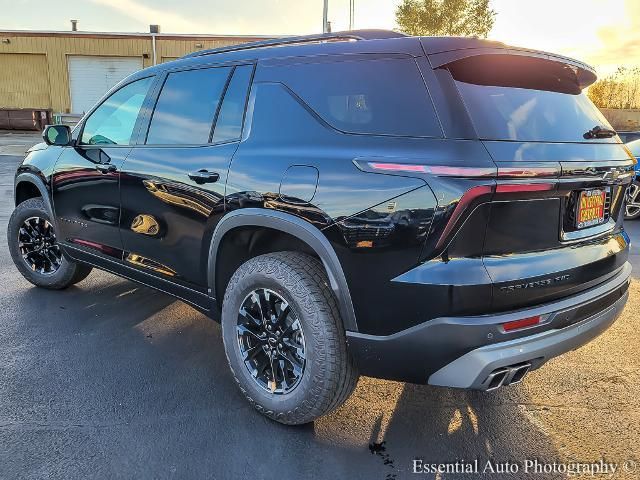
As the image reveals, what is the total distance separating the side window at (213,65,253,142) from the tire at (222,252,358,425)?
755 millimetres

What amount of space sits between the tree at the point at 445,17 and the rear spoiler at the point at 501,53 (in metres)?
24.4

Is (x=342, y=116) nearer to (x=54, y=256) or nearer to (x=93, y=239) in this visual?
(x=93, y=239)

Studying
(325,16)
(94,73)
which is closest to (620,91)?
(325,16)

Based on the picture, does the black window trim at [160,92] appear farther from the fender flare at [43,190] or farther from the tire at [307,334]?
the fender flare at [43,190]

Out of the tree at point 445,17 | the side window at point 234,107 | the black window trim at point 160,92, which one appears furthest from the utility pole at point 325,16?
the side window at point 234,107

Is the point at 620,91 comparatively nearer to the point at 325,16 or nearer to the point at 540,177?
the point at 325,16

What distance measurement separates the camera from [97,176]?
11.9ft

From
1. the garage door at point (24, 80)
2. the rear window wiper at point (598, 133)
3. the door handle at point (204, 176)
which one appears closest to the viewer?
the rear window wiper at point (598, 133)

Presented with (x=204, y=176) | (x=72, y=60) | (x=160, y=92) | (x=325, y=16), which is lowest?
(x=204, y=176)

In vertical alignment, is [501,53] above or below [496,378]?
above

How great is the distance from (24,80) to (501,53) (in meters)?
33.3

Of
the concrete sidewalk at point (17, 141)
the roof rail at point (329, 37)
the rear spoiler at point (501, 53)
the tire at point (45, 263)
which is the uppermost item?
the roof rail at point (329, 37)

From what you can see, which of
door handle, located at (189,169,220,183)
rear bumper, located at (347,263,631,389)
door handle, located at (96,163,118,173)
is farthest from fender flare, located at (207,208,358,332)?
door handle, located at (96,163,118,173)

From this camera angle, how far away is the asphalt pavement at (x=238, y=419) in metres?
2.33
